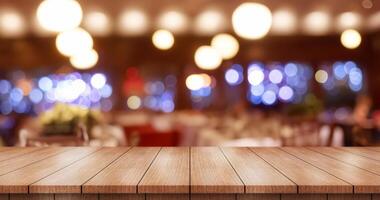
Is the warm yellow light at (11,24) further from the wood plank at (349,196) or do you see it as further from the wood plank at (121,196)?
the wood plank at (349,196)

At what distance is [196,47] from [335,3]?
421 centimetres

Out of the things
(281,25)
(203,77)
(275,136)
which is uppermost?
(281,25)

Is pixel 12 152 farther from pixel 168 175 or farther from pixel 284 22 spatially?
pixel 284 22

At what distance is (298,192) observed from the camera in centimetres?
163

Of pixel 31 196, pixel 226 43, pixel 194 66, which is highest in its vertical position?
pixel 226 43

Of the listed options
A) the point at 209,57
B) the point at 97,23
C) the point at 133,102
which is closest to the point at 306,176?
the point at 209,57

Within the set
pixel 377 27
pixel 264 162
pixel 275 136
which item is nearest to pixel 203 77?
pixel 377 27

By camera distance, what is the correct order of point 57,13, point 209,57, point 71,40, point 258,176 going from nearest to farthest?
point 258,176 → point 57,13 → point 71,40 → point 209,57

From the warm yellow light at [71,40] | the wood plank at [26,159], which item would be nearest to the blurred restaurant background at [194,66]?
the warm yellow light at [71,40]

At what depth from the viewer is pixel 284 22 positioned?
998cm

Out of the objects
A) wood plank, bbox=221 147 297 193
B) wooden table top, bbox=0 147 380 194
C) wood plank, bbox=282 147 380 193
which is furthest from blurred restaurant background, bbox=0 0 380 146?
wood plank, bbox=221 147 297 193

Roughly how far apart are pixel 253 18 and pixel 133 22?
532 cm

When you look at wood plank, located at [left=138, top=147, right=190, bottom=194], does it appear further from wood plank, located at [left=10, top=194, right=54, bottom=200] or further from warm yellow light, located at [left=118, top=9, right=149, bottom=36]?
warm yellow light, located at [left=118, top=9, right=149, bottom=36]

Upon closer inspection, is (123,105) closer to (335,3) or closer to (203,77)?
(203,77)
